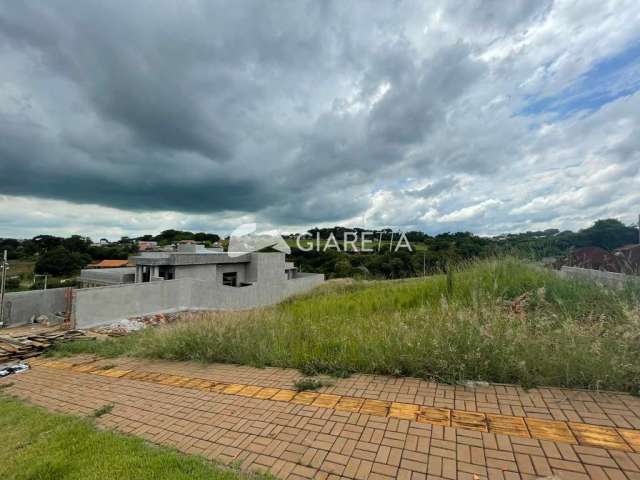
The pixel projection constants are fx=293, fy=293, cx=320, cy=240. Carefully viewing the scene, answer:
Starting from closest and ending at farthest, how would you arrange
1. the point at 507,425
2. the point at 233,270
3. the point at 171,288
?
the point at 507,425 < the point at 171,288 < the point at 233,270

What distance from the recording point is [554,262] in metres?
6.86

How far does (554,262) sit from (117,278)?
21.6 m

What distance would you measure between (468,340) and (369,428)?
1692 mm

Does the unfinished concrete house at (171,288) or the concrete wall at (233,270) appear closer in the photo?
the unfinished concrete house at (171,288)

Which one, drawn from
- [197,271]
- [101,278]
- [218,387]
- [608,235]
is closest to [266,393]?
[218,387]

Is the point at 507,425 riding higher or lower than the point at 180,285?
lower

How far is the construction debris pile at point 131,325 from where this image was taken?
9695 mm

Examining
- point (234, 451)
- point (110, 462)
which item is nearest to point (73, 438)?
point (110, 462)

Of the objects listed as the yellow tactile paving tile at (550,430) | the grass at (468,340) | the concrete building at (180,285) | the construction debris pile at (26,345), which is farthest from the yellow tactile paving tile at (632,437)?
the concrete building at (180,285)

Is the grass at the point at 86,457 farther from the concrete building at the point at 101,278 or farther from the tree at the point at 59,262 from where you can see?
the tree at the point at 59,262

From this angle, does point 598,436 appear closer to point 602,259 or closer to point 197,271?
point 602,259

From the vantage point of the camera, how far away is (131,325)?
10.8m

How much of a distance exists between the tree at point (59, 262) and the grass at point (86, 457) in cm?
4011

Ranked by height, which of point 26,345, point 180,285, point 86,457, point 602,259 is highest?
point 602,259
